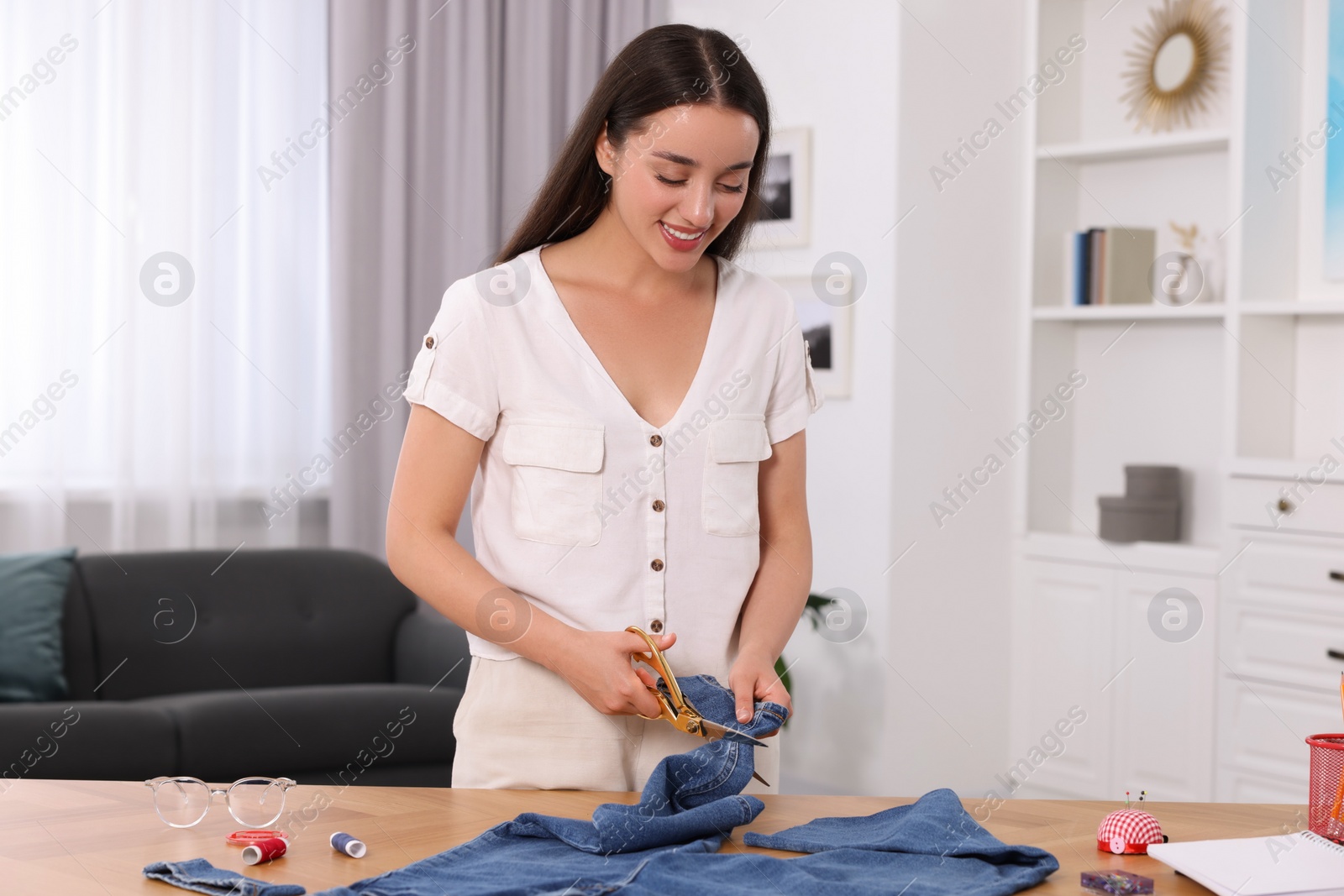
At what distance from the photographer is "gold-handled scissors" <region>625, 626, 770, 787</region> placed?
1.30m

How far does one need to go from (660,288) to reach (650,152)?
0.68 feet

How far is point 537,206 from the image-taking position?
1625 mm

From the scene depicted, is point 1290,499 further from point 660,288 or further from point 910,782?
point 660,288

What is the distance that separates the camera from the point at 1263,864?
1.11 m

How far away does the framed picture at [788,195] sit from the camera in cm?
412

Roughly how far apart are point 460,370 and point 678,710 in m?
0.46

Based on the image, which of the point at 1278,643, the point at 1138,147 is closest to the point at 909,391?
the point at 1138,147

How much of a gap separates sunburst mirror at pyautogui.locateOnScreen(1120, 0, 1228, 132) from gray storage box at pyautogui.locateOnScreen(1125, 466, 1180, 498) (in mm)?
1097

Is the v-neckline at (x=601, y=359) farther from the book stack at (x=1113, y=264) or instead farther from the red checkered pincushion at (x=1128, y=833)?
the book stack at (x=1113, y=264)

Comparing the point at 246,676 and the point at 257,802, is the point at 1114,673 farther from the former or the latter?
the point at 257,802

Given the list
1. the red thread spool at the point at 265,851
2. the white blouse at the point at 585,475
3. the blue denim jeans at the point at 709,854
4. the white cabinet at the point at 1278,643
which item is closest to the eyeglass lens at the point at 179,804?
the red thread spool at the point at 265,851

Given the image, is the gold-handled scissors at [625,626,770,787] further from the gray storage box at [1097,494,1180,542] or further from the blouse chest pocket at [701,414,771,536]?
the gray storage box at [1097,494,1180,542]

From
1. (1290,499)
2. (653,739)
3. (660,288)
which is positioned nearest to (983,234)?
(1290,499)

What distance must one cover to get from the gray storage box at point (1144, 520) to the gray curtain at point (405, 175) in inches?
82.3
